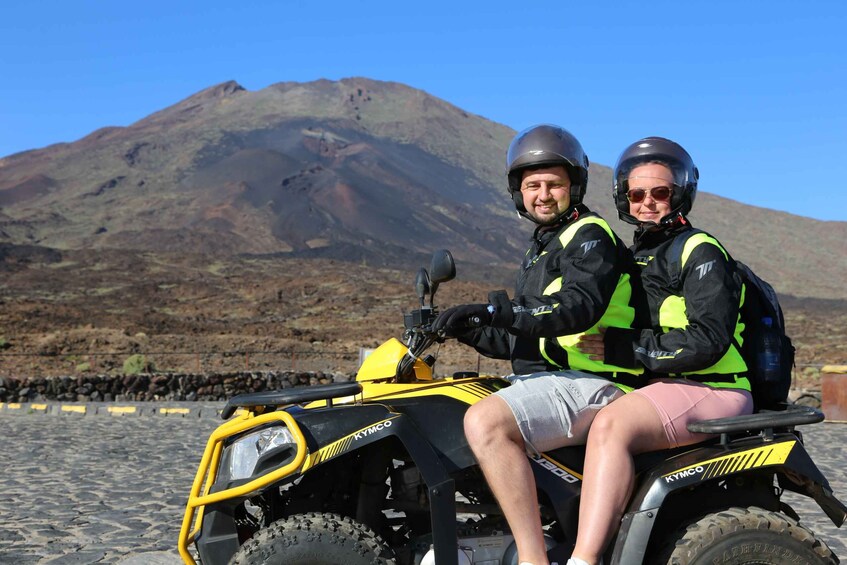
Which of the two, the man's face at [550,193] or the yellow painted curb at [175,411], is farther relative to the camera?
the yellow painted curb at [175,411]

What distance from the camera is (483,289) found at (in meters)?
60.0

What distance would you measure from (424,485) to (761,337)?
1.46 meters

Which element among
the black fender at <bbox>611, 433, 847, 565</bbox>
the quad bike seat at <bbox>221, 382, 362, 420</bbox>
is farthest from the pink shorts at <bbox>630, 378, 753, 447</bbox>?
the quad bike seat at <bbox>221, 382, 362, 420</bbox>

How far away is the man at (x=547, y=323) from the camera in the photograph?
356 cm

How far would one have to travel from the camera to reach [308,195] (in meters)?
122

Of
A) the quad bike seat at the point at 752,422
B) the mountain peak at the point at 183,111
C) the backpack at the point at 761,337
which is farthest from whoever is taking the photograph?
the mountain peak at the point at 183,111

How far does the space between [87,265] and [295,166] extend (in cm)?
6348

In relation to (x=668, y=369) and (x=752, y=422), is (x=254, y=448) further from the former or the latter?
(x=752, y=422)

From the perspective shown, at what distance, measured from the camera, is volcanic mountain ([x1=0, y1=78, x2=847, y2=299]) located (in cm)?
10119

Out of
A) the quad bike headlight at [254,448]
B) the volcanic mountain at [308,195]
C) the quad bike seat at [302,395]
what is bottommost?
the quad bike headlight at [254,448]

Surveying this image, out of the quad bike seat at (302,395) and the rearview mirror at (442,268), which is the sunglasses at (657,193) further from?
the quad bike seat at (302,395)

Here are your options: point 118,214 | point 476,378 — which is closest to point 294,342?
point 476,378

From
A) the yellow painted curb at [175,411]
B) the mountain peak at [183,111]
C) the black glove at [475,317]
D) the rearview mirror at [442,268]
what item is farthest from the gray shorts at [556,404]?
the mountain peak at [183,111]

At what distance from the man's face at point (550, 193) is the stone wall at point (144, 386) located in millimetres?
19571
